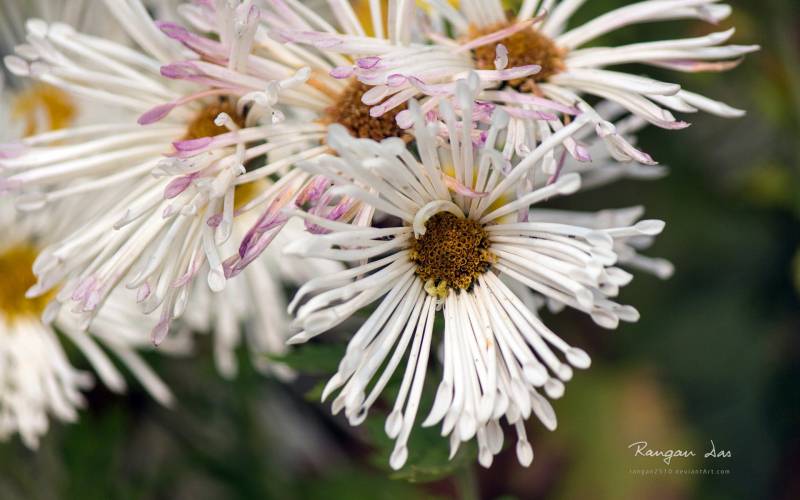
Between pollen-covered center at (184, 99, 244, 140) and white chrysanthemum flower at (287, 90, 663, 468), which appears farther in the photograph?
pollen-covered center at (184, 99, 244, 140)

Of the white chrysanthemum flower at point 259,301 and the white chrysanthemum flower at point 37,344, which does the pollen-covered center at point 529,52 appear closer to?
the white chrysanthemum flower at point 259,301

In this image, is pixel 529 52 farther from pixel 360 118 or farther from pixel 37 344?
pixel 37 344

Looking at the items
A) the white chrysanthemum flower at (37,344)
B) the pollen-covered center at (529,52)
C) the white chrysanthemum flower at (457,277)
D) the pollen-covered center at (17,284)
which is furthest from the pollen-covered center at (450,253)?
the pollen-covered center at (17,284)

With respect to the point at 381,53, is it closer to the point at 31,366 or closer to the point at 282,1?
the point at 282,1

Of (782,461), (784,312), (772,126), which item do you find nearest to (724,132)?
(772,126)

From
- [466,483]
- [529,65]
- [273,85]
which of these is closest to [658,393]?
[466,483]

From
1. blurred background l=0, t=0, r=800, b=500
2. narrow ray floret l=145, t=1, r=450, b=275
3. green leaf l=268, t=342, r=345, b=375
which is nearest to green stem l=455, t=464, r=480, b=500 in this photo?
green leaf l=268, t=342, r=345, b=375

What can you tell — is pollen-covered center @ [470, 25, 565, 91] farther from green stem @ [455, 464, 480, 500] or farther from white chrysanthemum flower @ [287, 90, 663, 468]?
green stem @ [455, 464, 480, 500]
